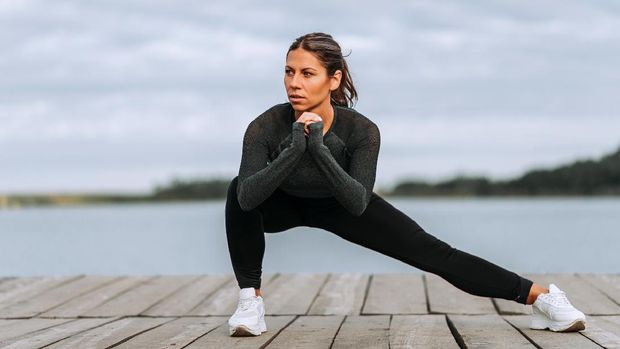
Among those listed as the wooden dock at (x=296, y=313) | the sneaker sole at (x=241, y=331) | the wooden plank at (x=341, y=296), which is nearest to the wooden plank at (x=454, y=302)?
the wooden dock at (x=296, y=313)

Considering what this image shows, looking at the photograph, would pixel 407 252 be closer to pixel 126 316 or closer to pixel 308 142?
pixel 308 142

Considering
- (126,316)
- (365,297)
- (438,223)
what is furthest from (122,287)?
(438,223)

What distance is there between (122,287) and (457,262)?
2497 millimetres

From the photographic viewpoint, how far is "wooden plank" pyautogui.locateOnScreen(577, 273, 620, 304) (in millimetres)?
4988

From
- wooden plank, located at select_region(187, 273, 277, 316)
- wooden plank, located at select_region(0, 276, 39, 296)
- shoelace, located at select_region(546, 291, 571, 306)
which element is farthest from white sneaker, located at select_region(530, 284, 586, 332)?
wooden plank, located at select_region(0, 276, 39, 296)

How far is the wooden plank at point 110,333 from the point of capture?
11.8 ft

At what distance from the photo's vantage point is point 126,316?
14.8 ft

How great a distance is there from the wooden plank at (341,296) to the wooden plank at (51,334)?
1083 mm

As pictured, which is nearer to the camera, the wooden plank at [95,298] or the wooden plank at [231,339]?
the wooden plank at [231,339]

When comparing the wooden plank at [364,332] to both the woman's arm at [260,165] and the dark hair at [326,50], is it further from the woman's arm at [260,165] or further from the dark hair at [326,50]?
the dark hair at [326,50]

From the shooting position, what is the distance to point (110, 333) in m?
3.90

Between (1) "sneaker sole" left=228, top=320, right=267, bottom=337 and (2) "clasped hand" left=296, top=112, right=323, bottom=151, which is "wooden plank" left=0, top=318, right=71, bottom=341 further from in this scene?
(2) "clasped hand" left=296, top=112, right=323, bottom=151

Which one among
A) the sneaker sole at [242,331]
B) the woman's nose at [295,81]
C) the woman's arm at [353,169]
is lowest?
the sneaker sole at [242,331]

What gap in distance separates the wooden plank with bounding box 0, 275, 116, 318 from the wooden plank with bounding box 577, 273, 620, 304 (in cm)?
301
